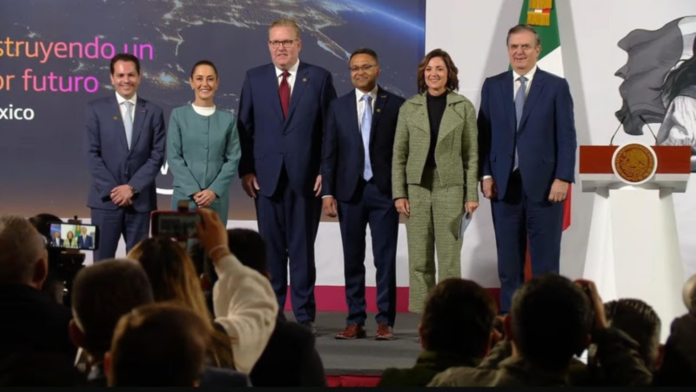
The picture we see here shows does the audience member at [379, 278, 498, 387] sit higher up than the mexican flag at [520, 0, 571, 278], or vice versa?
the mexican flag at [520, 0, 571, 278]

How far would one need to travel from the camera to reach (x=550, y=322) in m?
2.51

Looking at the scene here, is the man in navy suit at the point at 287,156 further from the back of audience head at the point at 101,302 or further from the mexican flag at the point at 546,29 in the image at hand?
the back of audience head at the point at 101,302

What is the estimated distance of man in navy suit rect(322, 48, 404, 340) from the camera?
5.80 m

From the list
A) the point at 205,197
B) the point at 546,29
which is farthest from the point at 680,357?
the point at 546,29

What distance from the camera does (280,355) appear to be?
2854 millimetres

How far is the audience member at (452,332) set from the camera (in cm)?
260

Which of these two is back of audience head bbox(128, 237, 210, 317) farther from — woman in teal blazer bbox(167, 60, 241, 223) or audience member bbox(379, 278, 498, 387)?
woman in teal blazer bbox(167, 60, 241, 223)

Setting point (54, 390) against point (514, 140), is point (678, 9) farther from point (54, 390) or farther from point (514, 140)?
point (54, 390)

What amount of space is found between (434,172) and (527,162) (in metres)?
0.47

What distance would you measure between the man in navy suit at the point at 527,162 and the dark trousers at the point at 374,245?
21.3 inches

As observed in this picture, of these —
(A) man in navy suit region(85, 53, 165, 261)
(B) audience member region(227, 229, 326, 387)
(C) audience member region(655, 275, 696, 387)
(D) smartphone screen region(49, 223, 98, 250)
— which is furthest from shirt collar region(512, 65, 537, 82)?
(B) audience member region(227, 229, 326, 387)

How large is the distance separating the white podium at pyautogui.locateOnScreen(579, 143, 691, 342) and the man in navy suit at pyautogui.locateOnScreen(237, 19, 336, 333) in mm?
1515

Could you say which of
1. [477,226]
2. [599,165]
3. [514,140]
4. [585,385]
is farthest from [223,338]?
[477,226]

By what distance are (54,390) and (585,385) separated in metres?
1.22
